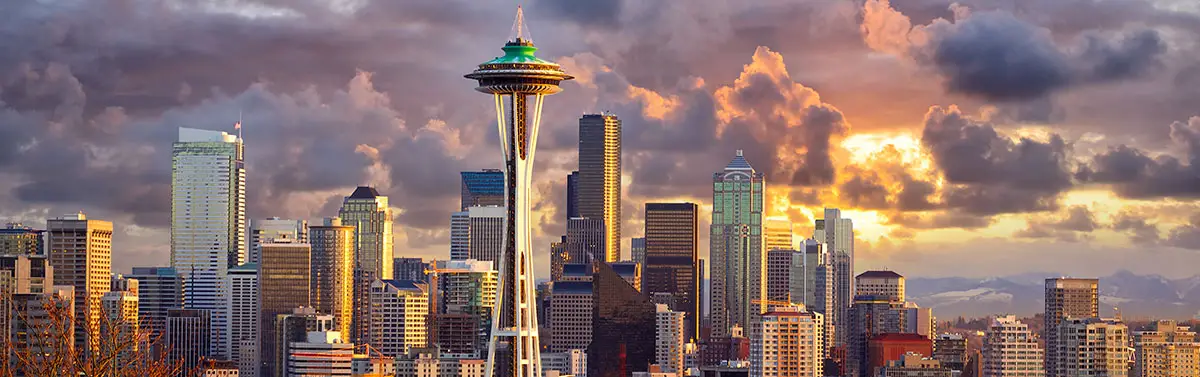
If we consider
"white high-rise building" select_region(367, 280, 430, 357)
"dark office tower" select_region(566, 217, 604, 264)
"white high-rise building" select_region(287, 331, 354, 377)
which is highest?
"dark office tower" select_region(566, 217, 604, 264)

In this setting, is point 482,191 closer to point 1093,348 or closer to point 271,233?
point 271,233

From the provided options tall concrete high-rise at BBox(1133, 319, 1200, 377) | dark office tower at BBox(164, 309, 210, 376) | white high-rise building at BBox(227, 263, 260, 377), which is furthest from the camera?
dark office tower at BBox(164, 309, 210, 376)

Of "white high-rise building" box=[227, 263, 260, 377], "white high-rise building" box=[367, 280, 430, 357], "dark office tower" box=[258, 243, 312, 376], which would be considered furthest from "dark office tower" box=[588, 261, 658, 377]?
"dark office tower" box=[258, 243, 312, 376]

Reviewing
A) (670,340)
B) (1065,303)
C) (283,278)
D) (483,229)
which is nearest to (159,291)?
(283,278)

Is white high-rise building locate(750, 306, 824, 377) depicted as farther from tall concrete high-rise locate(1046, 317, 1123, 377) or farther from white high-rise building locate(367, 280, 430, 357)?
white high-rise building locate(367, 280, 430, 357)

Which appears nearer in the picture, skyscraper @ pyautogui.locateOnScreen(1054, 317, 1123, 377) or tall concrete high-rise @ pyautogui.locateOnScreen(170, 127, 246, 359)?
skyscraper @ pyautogui.locateOnScreen(1054, 317, 1123, 377)

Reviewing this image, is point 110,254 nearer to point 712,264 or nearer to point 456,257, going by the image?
point 456,257

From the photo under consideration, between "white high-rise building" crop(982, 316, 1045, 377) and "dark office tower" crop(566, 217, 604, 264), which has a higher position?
"dark office tower" crop(566, 217, 604, 264)
